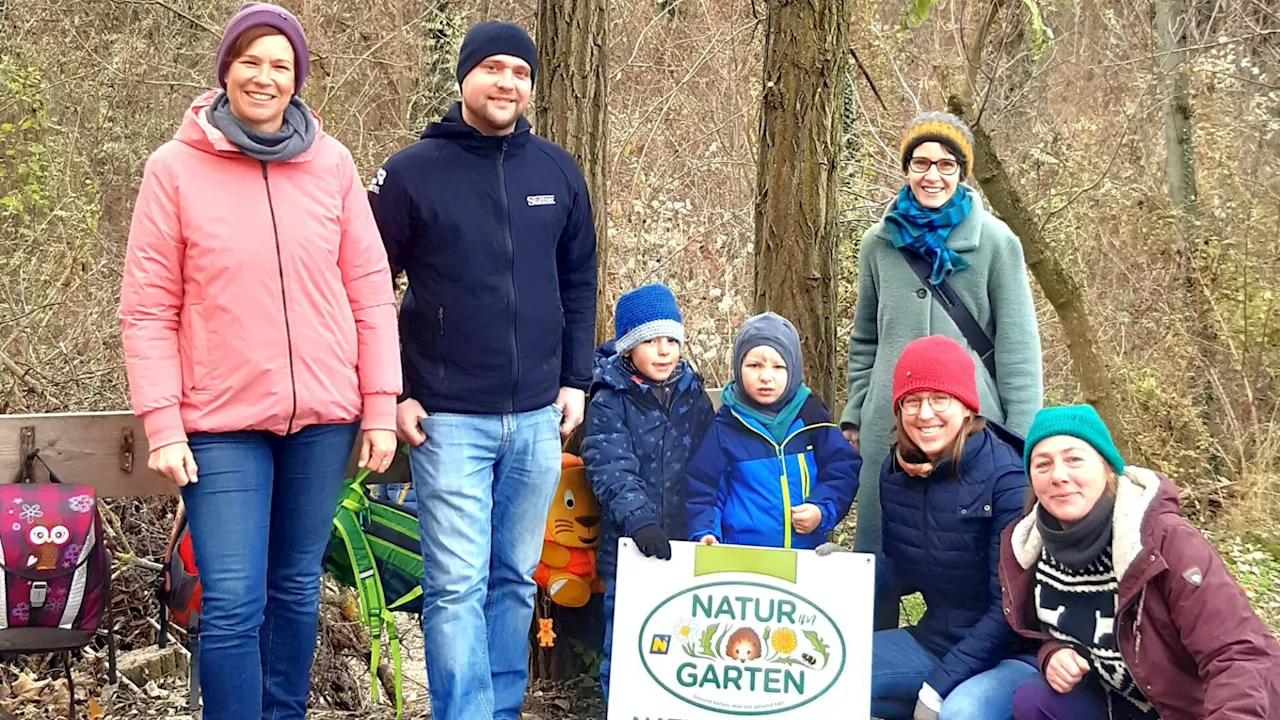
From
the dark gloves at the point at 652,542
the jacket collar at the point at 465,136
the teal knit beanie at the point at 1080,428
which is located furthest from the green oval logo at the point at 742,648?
the jacket collar at the point at 465,136

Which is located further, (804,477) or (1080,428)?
(804,477)

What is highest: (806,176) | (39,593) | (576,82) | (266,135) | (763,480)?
(576,82)

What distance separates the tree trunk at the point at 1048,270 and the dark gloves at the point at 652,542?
472cm

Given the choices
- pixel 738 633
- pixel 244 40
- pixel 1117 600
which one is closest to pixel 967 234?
pixel 1117 600

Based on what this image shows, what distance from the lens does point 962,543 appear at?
369cm

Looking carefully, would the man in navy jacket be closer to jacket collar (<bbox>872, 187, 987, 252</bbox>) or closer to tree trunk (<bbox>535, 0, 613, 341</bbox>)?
tree trunk (<bbox>535, 0, 613, 341</bbox>)

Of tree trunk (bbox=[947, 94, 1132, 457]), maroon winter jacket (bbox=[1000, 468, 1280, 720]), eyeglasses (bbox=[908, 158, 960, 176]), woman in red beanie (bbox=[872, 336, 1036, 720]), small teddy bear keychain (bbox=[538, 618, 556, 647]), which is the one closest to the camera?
maroon winter jacket (bbox=[1000, 468, 1280, 720])

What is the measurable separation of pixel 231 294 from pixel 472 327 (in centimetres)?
69

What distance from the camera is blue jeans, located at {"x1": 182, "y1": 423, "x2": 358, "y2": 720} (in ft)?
10.5

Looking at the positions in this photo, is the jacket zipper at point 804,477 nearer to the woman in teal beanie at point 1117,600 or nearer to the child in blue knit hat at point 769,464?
the child in blue knit hat at point 769,464

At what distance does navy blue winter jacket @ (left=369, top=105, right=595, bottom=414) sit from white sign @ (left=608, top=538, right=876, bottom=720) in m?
0.64

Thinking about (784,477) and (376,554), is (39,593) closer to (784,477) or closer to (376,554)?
(376,554)

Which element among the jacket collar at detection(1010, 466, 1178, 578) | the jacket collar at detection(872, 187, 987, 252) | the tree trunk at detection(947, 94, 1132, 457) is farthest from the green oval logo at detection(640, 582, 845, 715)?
the tree trunk at detection(947, 94, 1132, 457)

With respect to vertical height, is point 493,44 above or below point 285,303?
above
